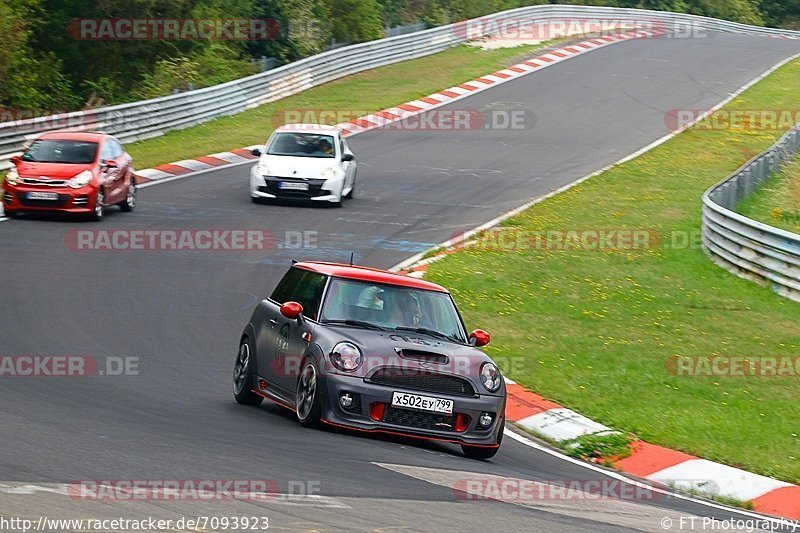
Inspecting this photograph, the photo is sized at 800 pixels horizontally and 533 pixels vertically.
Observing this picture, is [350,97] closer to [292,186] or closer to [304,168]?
[304,168]

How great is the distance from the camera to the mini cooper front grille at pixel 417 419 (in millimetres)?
10688

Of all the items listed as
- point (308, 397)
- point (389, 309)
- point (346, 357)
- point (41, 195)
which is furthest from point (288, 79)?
point (346, 357)

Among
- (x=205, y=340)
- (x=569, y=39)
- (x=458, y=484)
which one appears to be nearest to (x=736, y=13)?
(x=569, y=39)

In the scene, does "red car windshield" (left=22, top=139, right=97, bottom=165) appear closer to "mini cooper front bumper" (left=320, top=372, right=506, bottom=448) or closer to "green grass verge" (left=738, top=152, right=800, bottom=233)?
"green grass verge" (left=738, top=152, right=800, bottom=233)

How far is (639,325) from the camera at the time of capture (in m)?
17.3

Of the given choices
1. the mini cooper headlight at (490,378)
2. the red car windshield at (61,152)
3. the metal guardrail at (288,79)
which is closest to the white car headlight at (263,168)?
the red car windshield at (61,152)

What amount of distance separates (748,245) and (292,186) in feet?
30.4

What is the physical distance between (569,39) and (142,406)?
1703 inches

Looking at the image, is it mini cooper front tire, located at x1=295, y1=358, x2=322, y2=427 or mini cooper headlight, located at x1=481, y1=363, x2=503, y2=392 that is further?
mini cooper headlight, located at x1=481, y1=363, x2=503, y2=392

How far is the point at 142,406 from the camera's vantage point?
11.4 m

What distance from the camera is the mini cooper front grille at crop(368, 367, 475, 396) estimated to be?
10695 millimetres

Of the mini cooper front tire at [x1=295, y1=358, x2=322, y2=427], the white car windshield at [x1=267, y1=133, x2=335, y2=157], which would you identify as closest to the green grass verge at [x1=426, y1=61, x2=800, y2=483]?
the mini cooper front tire at [x1=295, y1=358, x2=322, y2=427]

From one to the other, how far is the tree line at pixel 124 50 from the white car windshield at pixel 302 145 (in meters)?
10.8

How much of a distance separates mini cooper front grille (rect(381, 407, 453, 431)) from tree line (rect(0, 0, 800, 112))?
89.2ft
